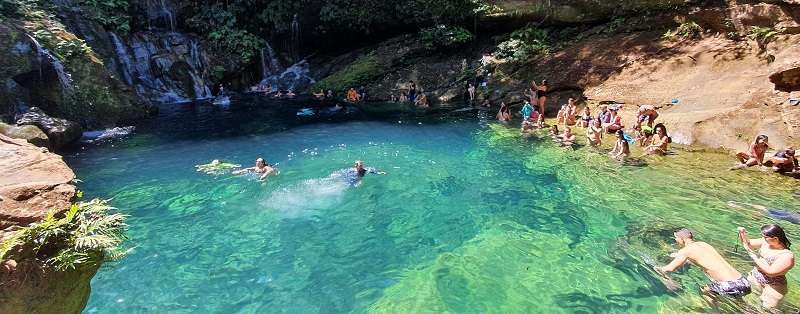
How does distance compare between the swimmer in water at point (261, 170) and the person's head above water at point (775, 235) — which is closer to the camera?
the person's head above water at point (775, 235)

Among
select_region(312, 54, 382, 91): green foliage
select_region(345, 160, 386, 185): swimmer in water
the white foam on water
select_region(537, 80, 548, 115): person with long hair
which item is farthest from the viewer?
select_region(312, 54, 382, 91): green foliage

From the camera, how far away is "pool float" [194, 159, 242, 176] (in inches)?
564

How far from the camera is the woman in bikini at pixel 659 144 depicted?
14172 mm

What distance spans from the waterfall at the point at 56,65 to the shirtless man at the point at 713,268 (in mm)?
22105

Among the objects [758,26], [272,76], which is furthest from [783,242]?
[272,76]

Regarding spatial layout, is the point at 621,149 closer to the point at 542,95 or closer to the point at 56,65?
the point at 542,95

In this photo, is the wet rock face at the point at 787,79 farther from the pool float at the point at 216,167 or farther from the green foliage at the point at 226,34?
the green foliage at the point at 226,34

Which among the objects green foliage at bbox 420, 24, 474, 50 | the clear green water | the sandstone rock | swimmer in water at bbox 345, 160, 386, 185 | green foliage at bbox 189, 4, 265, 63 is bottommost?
the clear green water

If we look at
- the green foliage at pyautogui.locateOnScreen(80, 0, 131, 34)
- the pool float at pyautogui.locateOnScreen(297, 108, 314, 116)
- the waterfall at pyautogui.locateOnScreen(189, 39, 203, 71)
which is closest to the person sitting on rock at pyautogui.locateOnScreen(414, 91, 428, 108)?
the pool float at pyautogui.locateOnScreen(297, 108, 314, 116)

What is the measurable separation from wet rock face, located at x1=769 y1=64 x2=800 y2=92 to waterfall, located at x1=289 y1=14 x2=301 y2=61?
2789 centimetres

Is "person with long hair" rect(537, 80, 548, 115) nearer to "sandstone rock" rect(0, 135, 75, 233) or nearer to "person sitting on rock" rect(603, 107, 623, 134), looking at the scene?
"person sitting on rock" rect(603, 107, 623, 134)

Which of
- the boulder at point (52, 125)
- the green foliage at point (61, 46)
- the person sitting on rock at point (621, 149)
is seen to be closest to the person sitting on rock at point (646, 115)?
the person sitting on rock at point (621, 149)

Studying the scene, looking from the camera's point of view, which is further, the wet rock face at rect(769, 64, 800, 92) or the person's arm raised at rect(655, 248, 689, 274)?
the wet rock face at rect(769, 64, 800, 92)

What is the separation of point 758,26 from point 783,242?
14.7 metres
